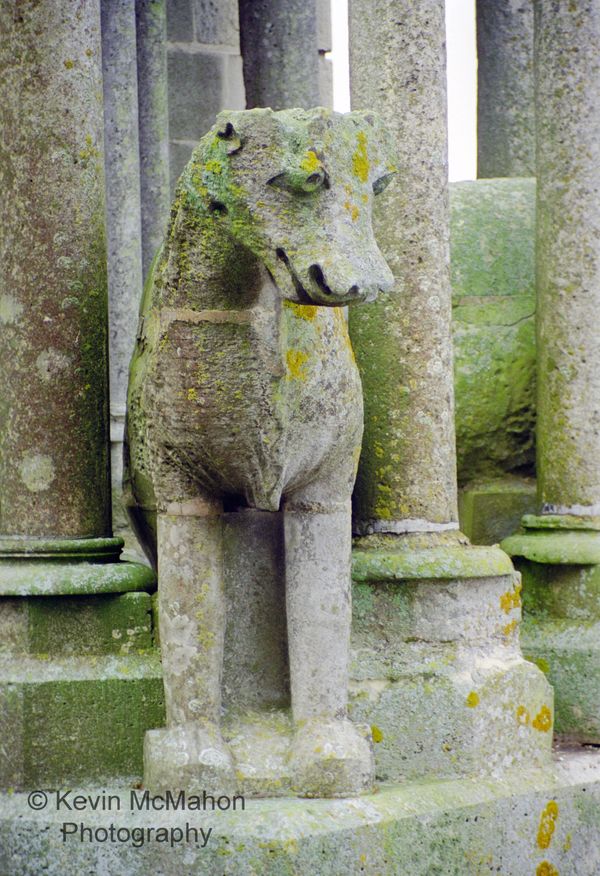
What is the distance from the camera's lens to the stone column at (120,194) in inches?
252

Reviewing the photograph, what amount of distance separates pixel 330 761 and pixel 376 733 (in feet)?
1.26

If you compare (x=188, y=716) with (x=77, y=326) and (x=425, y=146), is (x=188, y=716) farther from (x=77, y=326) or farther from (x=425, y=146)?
(x=425, y=146)

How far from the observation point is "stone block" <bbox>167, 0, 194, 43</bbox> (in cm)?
758

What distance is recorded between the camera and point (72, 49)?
4.73m

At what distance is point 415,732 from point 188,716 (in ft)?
2.35

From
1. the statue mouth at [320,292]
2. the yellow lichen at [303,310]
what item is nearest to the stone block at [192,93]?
the yellow lichen at [303,310]

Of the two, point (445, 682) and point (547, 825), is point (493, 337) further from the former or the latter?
point (547, 825)

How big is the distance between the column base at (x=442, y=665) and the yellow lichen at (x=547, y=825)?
0.16 m

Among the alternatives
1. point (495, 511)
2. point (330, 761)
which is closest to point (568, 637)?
point (495, 511)

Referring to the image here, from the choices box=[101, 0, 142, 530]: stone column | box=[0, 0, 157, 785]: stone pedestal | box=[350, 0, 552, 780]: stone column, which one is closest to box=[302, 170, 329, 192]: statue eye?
box=[350, 0, 552, 780]: stone column

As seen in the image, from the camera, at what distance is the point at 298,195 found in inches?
148

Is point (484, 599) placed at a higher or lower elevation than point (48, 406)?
lower

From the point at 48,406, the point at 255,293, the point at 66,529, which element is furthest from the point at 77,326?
the point at 255,293

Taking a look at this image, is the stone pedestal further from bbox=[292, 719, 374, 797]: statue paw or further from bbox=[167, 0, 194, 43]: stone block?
bbox=[167, 0, 194, 43]: stone block
